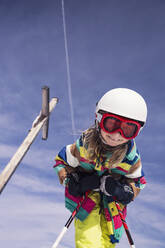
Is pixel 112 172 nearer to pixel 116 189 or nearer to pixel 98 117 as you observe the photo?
pixel 116 189

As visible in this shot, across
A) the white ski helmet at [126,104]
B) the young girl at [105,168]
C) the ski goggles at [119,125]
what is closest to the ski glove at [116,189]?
the young girl at [105,168]

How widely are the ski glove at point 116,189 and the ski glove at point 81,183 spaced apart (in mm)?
104

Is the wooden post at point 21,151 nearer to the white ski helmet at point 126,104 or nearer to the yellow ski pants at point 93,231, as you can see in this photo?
the white ski helmet at point 126,104

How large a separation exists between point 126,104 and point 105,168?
3.17 ft

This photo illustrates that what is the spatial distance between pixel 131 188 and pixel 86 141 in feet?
3.18

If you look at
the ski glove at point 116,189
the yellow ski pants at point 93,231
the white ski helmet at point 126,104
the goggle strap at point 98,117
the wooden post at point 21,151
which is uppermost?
the white ski helmet at point 126,104

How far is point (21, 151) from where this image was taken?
371 centimetres

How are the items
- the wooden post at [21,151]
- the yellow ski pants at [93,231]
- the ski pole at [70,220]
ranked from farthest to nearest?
the yellow ski pants at [93,231]
the ski pole at [70,220]
the wooden post at [21,151]

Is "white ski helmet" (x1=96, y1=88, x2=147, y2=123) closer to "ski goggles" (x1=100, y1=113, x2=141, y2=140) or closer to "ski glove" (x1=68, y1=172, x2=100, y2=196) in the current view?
"ski goggles" (x1=100, y1=113, x2=141, y2=140)

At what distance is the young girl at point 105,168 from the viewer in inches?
148

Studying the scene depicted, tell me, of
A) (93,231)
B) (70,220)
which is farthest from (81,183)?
(93,231)

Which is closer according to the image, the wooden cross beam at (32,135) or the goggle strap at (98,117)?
the wooden cross beam at (32,135)

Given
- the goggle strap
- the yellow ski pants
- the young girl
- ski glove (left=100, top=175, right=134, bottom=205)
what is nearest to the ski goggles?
the young girl

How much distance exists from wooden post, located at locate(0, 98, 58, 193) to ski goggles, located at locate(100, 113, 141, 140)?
109 cm
